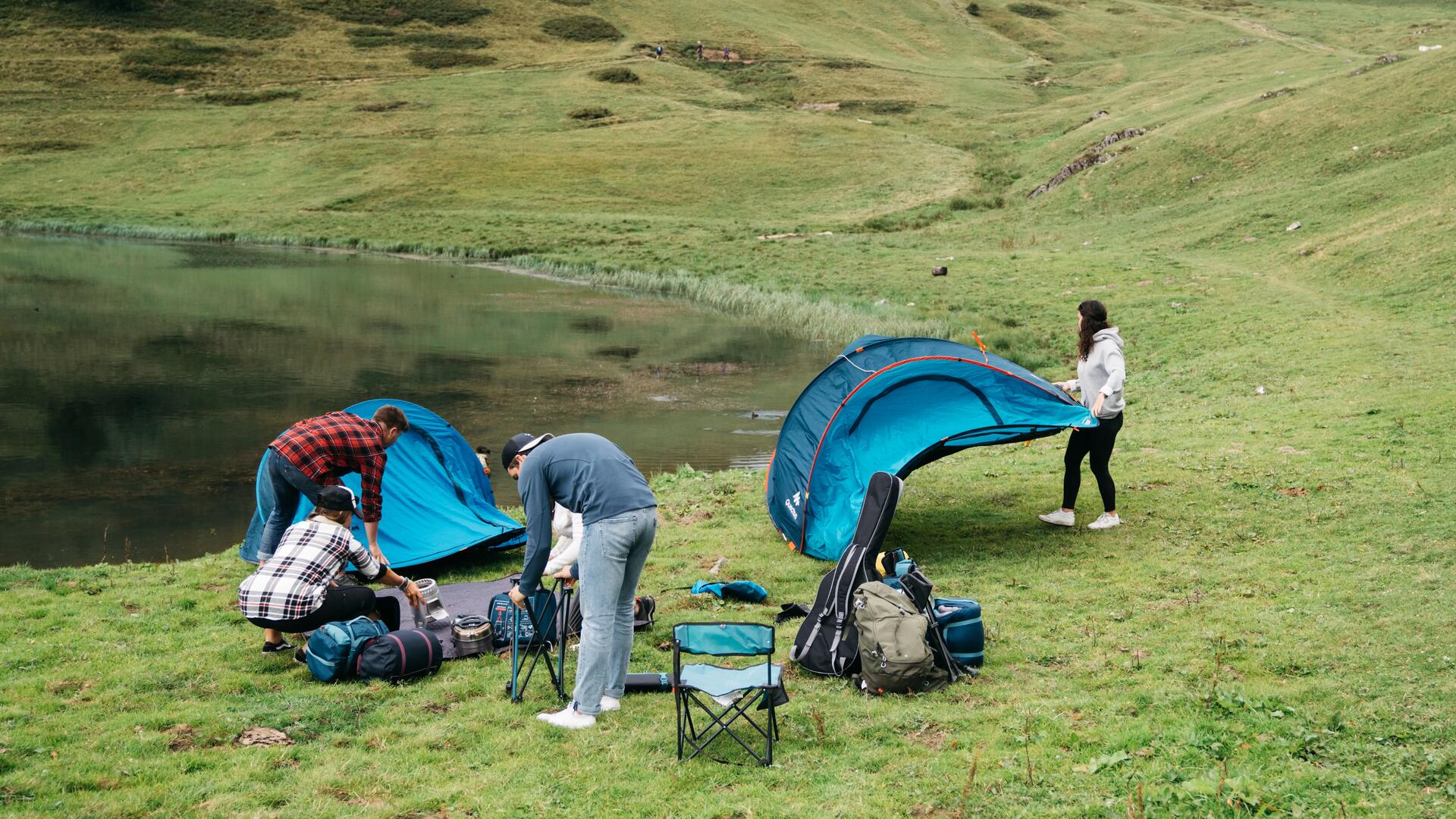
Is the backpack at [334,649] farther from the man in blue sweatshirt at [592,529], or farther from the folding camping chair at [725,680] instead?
the folding camping chair at [725,680]

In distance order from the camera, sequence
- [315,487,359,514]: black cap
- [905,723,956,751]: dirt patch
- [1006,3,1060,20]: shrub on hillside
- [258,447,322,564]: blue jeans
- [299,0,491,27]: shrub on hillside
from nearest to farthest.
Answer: [905,723,956,751]: dirt patch
[315,487,359,514]: black cap
[258,447,322,564]: blue jeans
[299,0,491,27]: shrub on hillside
[1006,3,1060,20]: shrub on hillside

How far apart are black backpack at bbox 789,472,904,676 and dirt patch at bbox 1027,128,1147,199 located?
46.2 meters

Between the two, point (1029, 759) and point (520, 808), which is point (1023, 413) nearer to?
point (1029, 759)

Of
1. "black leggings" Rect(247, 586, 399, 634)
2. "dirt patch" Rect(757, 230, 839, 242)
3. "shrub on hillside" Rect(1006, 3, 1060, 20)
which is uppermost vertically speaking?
"shrub on hillside" Rect(1006, 3, 1060, 20)

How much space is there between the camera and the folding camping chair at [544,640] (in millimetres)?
8445

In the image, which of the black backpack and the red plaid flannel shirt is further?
the red plaid flannel shirt

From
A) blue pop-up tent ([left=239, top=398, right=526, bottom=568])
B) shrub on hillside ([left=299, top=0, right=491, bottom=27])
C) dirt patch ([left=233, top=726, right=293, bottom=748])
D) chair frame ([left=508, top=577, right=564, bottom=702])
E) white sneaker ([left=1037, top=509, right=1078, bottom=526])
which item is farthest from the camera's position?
shrub on hillside ([left=299, top=0, right=491, bottom=27])

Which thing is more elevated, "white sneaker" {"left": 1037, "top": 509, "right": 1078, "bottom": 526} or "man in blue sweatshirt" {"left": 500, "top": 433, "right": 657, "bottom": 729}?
"man in blue sweatshirt" {"left": 500, "top": 433, "right": 657, "bottom": 729}

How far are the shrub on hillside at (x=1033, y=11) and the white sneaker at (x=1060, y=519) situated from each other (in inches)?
5482

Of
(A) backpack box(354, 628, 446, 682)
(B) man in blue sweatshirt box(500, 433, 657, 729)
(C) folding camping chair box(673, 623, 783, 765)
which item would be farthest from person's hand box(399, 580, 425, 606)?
(C) folding camping chair box(673, 623, 783, 765)

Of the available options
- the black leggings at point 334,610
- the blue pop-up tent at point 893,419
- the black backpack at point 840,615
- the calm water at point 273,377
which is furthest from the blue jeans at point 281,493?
the blue pop-up tent at point 893,419

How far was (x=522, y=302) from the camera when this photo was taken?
3844cm

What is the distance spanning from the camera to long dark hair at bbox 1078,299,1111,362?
1216cm

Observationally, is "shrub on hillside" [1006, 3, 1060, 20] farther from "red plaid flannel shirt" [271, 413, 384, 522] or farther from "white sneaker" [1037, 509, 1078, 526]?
"red plaid flannel shirt" [271, 413, 384, 522]
